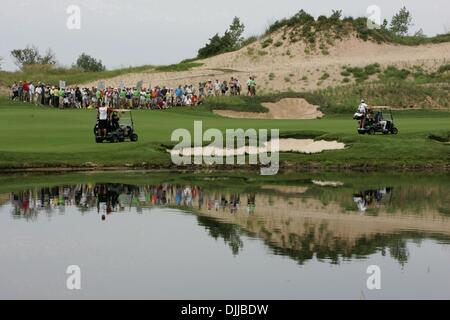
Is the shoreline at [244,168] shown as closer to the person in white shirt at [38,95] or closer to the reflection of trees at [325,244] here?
the reflection of trees at [325,244]

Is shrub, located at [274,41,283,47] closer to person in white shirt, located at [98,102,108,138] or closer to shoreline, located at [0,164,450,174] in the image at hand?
person in white shirt, located at [98,102,108,138]

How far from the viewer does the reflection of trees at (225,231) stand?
23.6 m

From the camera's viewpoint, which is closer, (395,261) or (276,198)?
(395,261)

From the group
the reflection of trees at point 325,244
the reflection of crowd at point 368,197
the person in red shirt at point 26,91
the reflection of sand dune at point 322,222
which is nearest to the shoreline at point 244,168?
the reflection of crowd at point 368,197

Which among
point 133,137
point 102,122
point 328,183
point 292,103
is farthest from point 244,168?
point 292,103

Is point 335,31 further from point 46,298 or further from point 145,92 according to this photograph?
point 46,298

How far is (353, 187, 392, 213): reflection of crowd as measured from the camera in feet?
101

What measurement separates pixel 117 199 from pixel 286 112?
42931 mm

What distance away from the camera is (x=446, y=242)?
2412cm

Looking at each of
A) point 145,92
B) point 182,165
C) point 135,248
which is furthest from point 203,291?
point 145,92

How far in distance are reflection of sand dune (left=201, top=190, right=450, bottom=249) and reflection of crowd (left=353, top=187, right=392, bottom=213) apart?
68 centimetres

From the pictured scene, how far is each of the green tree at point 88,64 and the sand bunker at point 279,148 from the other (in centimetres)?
10212

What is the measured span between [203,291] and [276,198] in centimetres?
1410

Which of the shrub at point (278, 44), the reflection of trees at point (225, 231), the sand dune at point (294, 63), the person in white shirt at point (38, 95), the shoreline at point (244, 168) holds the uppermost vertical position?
the shrub at point (278, 44)
